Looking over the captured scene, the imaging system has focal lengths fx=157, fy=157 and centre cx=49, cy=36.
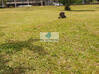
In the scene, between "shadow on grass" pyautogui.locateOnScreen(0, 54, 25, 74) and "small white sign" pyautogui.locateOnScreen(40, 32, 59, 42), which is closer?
"shadow on grass" pyautogui.locateOnScreen(0, 54, 25, 74)

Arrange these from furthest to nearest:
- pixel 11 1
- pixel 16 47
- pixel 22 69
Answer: pixel 11 1 → pixel 16 47 → pixel 22 69

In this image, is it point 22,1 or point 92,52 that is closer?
point 92,52

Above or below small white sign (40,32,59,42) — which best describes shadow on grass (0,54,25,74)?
below

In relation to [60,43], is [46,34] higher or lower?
higher

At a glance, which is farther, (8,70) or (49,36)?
(49,36)

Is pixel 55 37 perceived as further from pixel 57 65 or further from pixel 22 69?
pixel 22 69

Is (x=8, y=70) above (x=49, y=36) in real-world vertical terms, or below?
below

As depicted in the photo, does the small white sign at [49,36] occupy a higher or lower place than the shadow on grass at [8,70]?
higher

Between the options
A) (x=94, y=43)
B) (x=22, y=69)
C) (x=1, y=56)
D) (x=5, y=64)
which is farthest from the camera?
(x=94, y=43)

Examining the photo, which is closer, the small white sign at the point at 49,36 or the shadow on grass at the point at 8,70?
the shadow on grass at the point at 8,70

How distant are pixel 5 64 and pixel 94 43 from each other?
164 inches

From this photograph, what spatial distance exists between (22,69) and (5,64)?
70 cm

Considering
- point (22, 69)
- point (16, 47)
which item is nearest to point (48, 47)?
point (16, 47)

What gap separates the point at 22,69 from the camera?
462 centimetres
